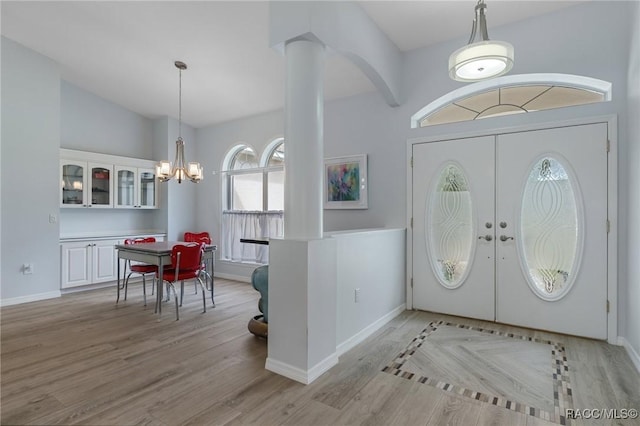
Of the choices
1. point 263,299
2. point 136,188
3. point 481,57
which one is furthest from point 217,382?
point 136,188

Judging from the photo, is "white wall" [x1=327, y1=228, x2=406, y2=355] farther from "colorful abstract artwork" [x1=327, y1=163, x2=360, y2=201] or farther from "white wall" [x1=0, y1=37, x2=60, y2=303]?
"white wall" [x1=0, y1=37, x2=60, y2=303]

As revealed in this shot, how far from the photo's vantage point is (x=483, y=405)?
2.14 metres

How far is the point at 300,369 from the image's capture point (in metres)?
2.45

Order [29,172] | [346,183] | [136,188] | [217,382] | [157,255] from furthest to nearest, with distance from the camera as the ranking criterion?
[136,188] → [346,183] → [29,172] → [157,255] → [217,382]

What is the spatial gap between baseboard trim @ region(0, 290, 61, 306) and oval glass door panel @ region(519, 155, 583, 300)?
6247 mm

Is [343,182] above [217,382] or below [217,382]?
above

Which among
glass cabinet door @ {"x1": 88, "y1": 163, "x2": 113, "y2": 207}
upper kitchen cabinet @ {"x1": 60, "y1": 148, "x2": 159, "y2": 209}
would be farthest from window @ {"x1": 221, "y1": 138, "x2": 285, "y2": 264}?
glass cabinet door @ {"x1": 88, "y1": 163, "x2": 113, "y2": 207}

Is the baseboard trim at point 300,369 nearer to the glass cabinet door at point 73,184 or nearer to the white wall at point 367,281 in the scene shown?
the white wall at point 367,281

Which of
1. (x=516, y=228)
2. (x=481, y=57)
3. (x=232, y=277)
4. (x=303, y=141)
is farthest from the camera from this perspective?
(x=232, y=277)

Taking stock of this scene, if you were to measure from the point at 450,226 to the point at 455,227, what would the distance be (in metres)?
0.06

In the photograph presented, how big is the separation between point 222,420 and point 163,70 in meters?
4.72

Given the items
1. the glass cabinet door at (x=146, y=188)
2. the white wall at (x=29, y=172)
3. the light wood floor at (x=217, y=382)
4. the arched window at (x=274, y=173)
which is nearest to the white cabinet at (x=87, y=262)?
the white wall at (x=29, y=172)

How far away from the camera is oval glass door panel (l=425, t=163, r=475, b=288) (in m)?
3.90

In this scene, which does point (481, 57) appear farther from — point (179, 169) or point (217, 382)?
point (179, 169)
